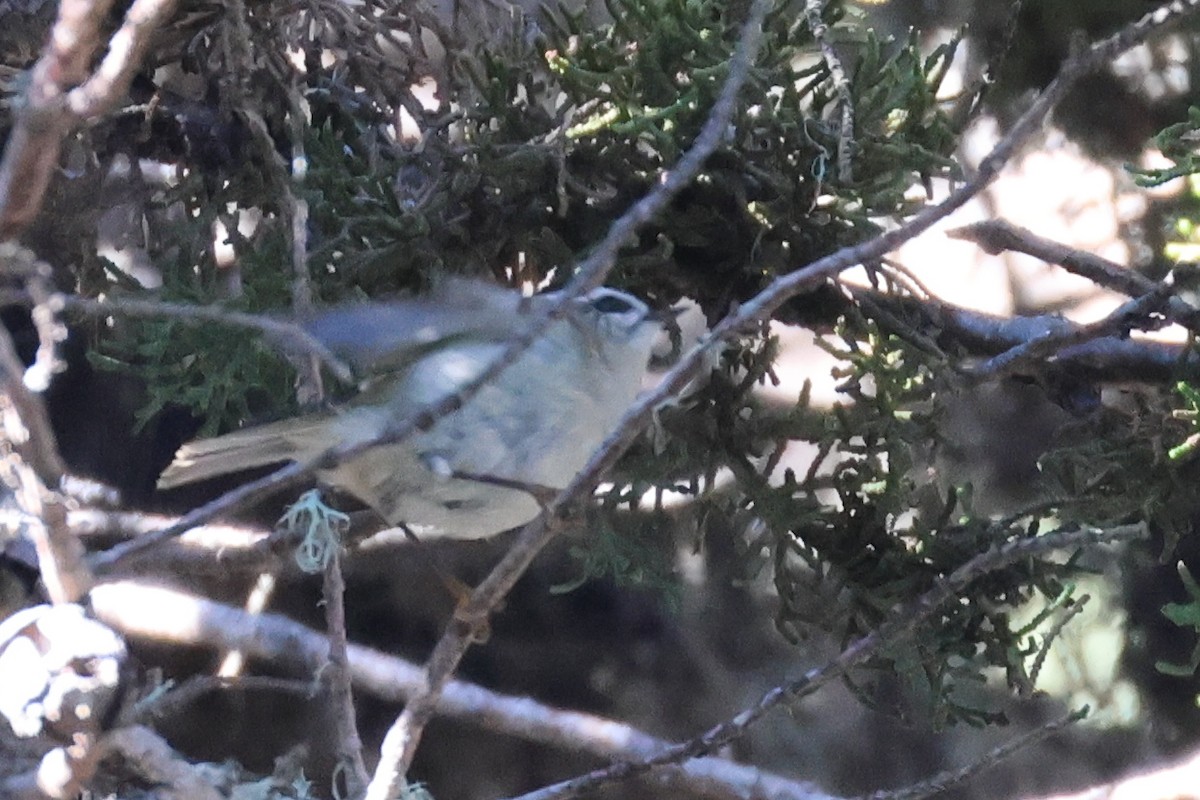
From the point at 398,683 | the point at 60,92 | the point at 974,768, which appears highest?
the point at 398,683

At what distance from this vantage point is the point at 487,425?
93 cm

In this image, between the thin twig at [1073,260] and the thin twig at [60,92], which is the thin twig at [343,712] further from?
the thin twig at [1073,260]

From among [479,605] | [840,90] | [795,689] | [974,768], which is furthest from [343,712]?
[840,90]

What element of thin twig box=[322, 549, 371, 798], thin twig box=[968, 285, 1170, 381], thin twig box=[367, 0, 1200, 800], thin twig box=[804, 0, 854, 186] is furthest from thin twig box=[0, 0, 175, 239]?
thin twig box=[804, 0, 854, 186]

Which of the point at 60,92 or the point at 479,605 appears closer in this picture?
Result: the point at 60,92

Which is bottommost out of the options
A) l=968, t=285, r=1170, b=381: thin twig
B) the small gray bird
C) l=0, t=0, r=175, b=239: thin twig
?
l=0, t=0, r=175, b=239: thin twig

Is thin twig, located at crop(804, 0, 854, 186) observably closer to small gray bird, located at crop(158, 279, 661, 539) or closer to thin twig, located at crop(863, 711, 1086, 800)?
small gray bird, located at crop(158, 279, 661, 539)

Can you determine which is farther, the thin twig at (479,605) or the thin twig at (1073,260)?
the thin twig at (1073,260)

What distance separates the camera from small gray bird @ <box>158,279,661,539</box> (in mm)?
928

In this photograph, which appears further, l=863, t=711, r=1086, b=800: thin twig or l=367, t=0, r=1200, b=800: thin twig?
l=863, t=711, r=1086, b=800: thin twig

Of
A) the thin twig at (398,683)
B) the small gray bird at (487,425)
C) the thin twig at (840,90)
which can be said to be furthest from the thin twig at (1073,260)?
the thin twig at (398,683)

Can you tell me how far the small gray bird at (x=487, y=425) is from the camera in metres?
0.93

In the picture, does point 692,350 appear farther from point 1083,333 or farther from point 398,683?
point 398,683

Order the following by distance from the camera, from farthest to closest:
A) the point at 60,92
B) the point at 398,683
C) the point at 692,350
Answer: the point at 398,683, the point at 692,350, the point at 60,92
